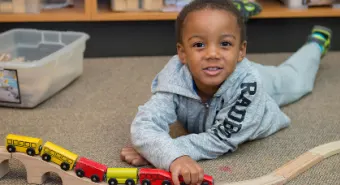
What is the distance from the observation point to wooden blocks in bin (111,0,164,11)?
1650mm

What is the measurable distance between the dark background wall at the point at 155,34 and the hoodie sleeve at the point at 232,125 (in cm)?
78

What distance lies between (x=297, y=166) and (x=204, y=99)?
22 cm

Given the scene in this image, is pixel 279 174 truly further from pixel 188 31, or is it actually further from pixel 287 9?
pixel 287 9

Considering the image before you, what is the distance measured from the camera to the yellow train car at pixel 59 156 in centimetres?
86

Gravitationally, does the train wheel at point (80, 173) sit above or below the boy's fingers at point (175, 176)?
below

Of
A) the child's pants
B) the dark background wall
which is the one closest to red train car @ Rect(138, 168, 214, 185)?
the child's pants

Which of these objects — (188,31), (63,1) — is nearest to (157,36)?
(63,1)

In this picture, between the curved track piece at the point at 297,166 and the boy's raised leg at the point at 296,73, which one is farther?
the boy's raised leg at the point at 296,73

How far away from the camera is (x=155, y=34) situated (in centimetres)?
174

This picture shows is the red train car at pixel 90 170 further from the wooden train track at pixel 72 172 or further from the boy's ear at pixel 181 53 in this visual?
the boy's ear at pixel 181 53

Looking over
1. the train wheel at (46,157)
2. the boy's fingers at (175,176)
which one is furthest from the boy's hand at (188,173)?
the train wheel at (46,157)

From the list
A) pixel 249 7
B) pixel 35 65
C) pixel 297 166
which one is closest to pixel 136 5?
pixel 249 7

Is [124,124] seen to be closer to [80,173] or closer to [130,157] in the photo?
[130,157]

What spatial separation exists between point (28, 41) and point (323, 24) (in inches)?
38.1
